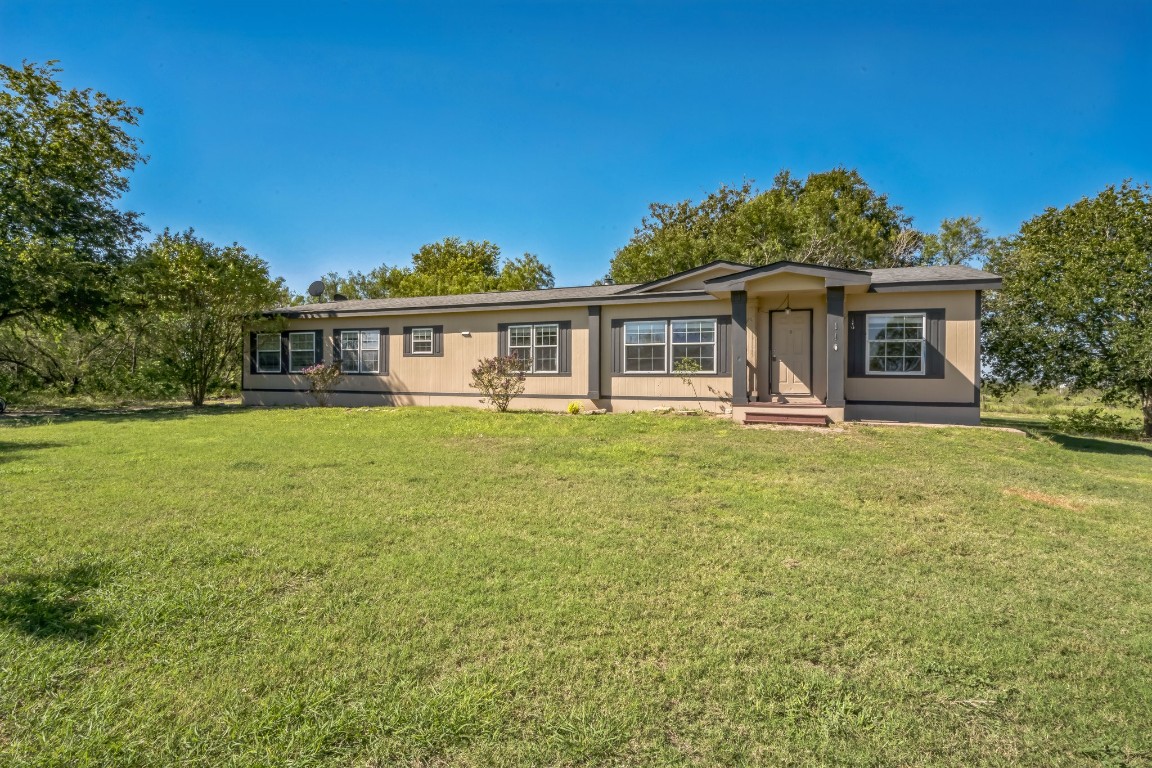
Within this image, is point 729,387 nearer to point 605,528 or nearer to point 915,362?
point 915,362

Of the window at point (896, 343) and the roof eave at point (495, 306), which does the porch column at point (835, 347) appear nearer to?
the window at point (896, 343)

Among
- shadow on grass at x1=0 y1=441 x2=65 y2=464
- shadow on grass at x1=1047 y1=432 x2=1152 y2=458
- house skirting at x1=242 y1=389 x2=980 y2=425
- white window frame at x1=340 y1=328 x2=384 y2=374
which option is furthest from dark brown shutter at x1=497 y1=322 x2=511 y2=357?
shadow on grass at x1=1047 y1=432 x2=1152 y2=458

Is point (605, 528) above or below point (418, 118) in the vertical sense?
below

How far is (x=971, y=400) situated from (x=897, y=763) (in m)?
10.9

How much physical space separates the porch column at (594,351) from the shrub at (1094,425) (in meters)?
10.4

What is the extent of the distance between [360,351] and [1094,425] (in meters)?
19.0

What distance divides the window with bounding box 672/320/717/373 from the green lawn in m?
6.51

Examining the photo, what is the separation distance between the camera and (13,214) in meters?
13.5

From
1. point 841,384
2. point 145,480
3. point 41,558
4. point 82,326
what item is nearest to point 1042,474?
point 841,384

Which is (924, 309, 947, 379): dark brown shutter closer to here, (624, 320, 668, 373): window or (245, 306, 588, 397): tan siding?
(624, 320, 668, 373): window

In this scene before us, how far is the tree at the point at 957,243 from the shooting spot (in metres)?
28.8

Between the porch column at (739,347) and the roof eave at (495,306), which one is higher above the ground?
the roof eave at (495,306)

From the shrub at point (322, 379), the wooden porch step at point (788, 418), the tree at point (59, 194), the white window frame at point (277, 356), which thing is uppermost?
the tree at point (59, 194)

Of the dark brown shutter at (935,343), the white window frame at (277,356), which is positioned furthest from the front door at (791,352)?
the white window frame at (277,356)
